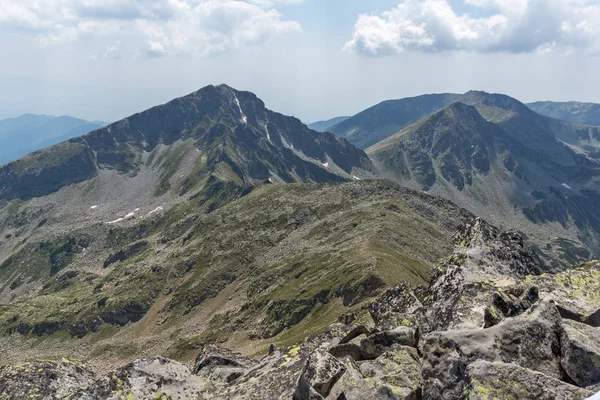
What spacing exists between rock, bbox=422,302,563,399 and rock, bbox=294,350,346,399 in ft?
11.2

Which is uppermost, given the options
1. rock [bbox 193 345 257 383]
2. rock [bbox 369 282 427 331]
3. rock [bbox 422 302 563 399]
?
rock [bbox 422 302 563 399]

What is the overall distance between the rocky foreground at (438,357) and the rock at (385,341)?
1.9 inches

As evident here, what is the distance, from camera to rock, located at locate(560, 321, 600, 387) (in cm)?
1187

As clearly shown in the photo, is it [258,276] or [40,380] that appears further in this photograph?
[258,276]

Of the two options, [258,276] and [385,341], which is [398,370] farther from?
[258,276]

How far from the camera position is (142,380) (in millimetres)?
19141

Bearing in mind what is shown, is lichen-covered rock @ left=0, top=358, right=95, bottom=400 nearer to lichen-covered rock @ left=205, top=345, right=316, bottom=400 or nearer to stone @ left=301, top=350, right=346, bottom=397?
lichen-covered rock @ left=205, top=345, right=316, bottom=400

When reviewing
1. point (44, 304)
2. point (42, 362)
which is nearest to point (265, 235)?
point (44, 304)

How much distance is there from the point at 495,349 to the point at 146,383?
15551mm

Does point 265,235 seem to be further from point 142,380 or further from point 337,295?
point 142,380

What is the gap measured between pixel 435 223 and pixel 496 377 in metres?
148

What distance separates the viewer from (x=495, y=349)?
13.7 metres

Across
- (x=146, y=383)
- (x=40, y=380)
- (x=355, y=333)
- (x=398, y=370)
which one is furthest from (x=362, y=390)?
(x=40, y=380)

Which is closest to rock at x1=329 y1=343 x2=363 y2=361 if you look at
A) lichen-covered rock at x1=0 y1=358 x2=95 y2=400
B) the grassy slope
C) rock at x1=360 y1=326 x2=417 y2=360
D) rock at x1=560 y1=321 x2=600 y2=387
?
rock at x1=360 y1=326 x2=417 y2=360
